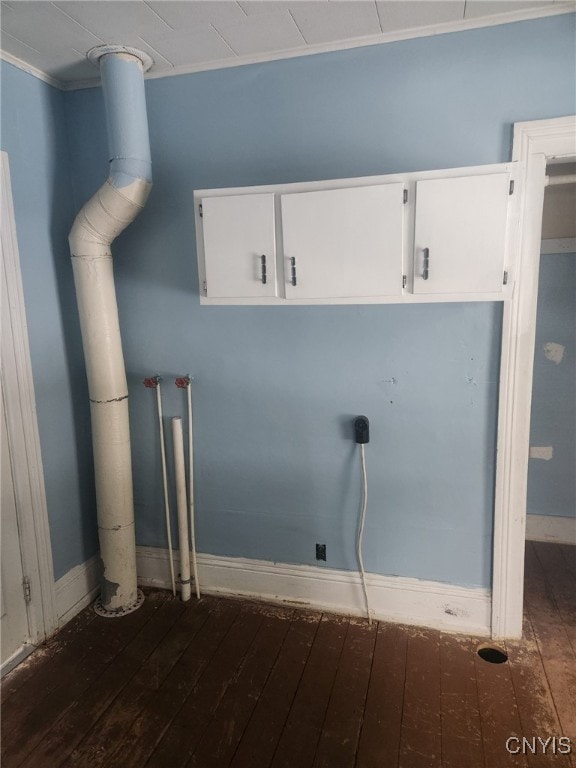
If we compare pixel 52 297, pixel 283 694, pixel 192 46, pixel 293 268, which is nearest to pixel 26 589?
pixel 283 694

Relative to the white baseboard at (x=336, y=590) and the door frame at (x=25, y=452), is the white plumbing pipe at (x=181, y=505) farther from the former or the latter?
the door frame at (x=25, y=452)

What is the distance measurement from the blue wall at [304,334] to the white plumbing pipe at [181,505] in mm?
91

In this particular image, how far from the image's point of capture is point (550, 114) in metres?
1.81

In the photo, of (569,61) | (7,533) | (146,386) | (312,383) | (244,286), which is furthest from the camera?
(146,386)

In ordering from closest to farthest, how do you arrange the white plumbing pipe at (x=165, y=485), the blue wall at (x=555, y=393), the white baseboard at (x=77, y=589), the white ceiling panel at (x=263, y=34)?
1. the white ceiling panel at (x=263, y=34)
2. the white baseboard at (x=77, y=589)
3. the white plumbing pipe at (x=165, y=485)
4. the blue wall at (x=555, y=393)

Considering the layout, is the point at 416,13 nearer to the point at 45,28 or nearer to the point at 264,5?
the point at 264,5

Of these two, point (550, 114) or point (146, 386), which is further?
point (146, 386)

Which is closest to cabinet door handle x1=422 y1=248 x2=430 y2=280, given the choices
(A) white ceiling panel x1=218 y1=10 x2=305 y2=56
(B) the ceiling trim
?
(A) white ceiling panel x1=218 y1=10 x2=305 y2=56

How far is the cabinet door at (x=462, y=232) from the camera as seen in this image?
1612 mm

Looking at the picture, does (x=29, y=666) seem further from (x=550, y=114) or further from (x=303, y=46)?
(x=550, y=114)

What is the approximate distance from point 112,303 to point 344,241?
3.74ft

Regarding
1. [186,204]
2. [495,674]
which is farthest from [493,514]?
[186,204]

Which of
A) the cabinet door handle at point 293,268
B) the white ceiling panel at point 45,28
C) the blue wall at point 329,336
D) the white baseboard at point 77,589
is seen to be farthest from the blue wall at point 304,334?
the cabinet door handle at point 293,268

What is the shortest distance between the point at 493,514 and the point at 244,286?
1419 millimetres
